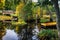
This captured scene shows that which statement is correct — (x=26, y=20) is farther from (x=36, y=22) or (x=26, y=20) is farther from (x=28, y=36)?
(x=28, y=36)

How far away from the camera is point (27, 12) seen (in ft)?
48.0

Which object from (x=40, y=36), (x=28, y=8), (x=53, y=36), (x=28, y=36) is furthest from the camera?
(x=28, y=8)

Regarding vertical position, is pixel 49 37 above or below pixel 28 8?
below

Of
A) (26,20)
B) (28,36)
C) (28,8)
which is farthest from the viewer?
(26,20)

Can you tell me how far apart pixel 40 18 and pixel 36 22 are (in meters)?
0.56

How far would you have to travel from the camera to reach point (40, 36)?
28.1 ft

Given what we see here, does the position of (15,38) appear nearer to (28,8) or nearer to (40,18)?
(28,8)

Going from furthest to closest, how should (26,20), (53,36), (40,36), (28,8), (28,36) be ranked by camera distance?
(26,20) → (28,8) → (28,36) → (40,36) → (53,36)

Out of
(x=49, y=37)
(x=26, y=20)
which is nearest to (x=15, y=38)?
(x=49, y=37)

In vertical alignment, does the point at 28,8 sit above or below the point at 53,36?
above

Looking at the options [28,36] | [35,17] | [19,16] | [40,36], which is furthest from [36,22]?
[40,36]

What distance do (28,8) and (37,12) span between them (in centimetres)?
142

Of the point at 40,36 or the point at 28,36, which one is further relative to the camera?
the point at 28,36

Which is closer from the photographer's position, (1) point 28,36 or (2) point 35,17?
(1) point 28,36
